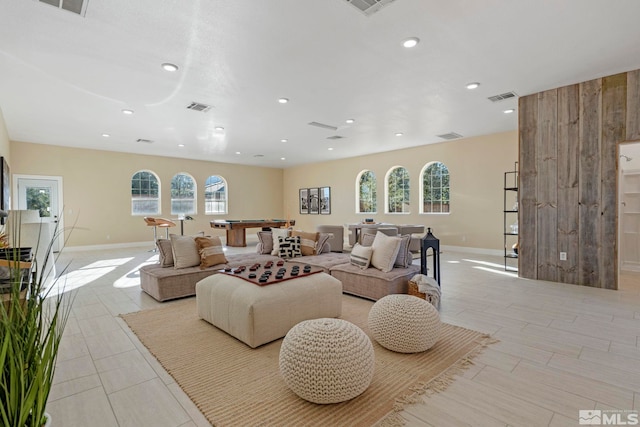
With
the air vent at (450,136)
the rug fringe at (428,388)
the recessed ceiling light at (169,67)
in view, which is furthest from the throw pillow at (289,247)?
the air vent at (450,136)

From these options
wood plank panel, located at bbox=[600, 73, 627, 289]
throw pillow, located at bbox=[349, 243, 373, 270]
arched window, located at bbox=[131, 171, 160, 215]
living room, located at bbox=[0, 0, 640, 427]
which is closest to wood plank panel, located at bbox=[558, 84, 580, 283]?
living room, located at bbox=[0, 0, 640, 427]

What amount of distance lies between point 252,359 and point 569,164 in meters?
4.99

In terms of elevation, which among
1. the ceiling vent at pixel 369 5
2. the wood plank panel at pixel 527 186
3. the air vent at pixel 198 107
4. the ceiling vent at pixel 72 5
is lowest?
the wood plank panel at pixel 527 186

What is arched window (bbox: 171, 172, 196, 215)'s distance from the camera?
10.1 m

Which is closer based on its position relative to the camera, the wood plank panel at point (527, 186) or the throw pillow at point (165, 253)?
the throw pillow at point (165, 253)

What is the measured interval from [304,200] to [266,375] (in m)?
10.1

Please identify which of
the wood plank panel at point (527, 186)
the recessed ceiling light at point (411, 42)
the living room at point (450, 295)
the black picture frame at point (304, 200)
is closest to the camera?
the living room at point (450, 295)

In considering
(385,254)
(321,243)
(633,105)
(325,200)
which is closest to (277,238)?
(321,243)

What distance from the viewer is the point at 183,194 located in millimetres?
10305

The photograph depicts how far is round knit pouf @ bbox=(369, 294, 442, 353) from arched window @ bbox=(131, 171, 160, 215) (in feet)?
29.9

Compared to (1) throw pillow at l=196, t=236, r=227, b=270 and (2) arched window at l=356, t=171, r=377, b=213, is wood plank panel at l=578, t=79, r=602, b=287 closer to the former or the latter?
(1) throw pillow at l=196, t=236, r=227, b=270

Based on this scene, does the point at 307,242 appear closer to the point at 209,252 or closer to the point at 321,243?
the point at 321,243

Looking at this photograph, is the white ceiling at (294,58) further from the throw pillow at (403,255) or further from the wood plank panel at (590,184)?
the throw pillow at (403,255)

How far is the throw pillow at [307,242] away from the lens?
5.09m
